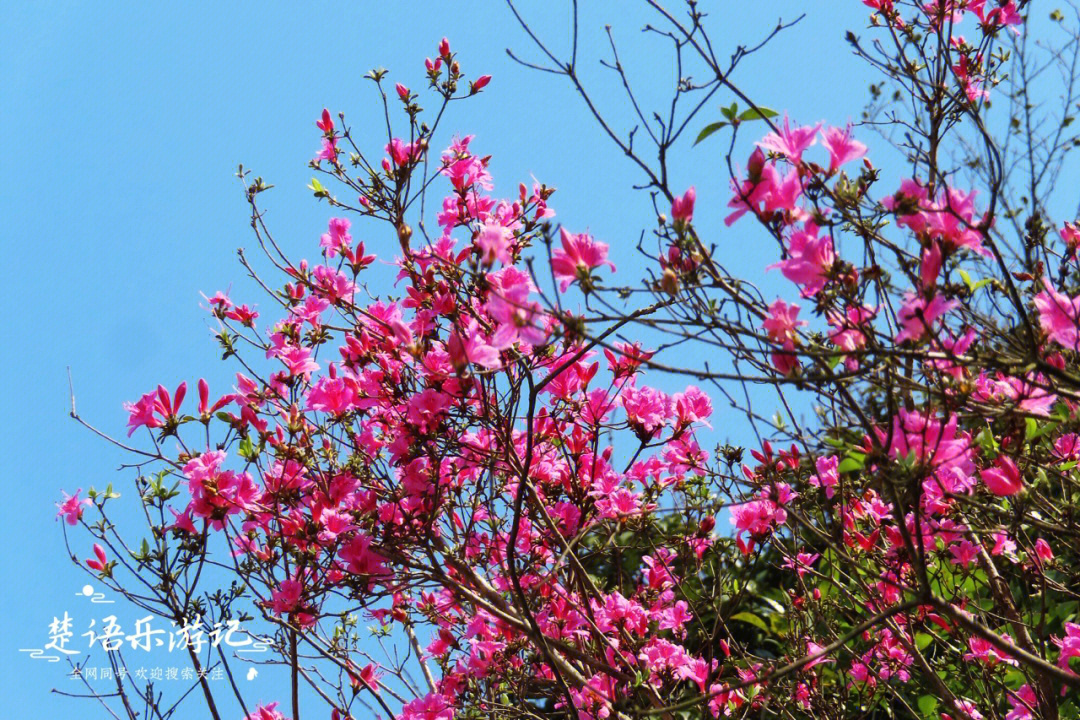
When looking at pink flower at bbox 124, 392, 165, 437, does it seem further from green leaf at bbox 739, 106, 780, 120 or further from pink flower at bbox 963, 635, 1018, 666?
pink flower at bbox 963, 635, 1018, 666

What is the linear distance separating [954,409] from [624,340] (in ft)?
3.72

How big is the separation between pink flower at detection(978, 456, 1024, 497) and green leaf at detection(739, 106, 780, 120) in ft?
2.71

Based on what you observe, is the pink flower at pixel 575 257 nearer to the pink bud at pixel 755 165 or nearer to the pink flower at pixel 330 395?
the pink bud at pixel 755 165

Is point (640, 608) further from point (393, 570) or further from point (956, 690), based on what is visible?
point (956, 690)

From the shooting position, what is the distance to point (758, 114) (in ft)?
5.75

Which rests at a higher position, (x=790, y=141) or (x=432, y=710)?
(x=790, y=141)

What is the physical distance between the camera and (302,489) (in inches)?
105

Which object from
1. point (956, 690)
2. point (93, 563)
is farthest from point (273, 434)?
point (956, 690)

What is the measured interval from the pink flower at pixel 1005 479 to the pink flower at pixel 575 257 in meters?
0.88

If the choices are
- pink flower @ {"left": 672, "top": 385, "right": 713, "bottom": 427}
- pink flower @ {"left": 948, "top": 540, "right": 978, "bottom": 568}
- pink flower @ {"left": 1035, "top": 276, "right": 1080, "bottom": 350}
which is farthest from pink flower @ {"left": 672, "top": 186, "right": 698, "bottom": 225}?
pink flower @ {"left": 948, "top": 540, "right": 978, "bottom": 568}

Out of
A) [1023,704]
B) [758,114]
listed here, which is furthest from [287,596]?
[1023,704]

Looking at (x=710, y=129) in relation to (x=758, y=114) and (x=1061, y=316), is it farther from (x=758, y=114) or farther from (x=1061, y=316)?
(x=1061, y=316)

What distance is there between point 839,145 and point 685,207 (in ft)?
1.17

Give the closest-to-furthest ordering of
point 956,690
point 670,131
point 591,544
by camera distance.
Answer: point 670,131 → point 591,544 → point 956,690
